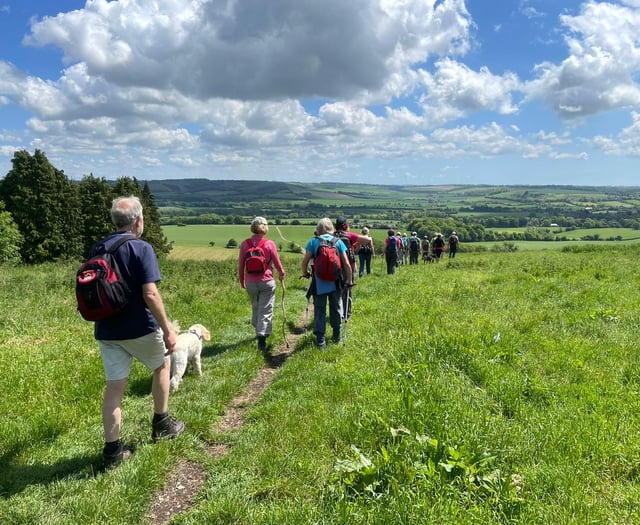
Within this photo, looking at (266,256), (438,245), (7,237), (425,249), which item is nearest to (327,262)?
(266,256)

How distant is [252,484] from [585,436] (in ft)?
11.5

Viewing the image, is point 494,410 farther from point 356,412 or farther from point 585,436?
point 356,412

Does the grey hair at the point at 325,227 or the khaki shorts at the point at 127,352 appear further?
the grey hair at the point at 325,227

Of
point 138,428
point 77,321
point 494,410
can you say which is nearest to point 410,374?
point 494,410

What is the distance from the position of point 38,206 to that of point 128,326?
1783 inches

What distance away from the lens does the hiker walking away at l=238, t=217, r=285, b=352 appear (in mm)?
8398

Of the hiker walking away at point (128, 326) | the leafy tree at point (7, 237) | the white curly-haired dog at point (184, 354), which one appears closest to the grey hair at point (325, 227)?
the white curly-haired dog at point (184, 354)

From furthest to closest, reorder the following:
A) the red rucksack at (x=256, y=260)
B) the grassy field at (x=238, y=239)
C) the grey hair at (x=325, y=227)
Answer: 1. the grassy field at (x=238, y=239)
2. the red rucksack at (x=256, y=260)
3. the grey hair at (x=325, y=227)

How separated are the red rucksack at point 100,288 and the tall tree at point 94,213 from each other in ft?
152

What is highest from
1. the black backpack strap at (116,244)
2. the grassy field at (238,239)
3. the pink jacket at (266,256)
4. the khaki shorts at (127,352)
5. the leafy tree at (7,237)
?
the black backpack strap at (116,244)

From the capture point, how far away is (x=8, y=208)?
135ft

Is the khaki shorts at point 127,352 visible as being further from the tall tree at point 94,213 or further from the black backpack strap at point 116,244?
the tall tree at point 94,213

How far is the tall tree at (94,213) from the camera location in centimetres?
4572

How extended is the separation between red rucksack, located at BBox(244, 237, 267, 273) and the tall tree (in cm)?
4313
